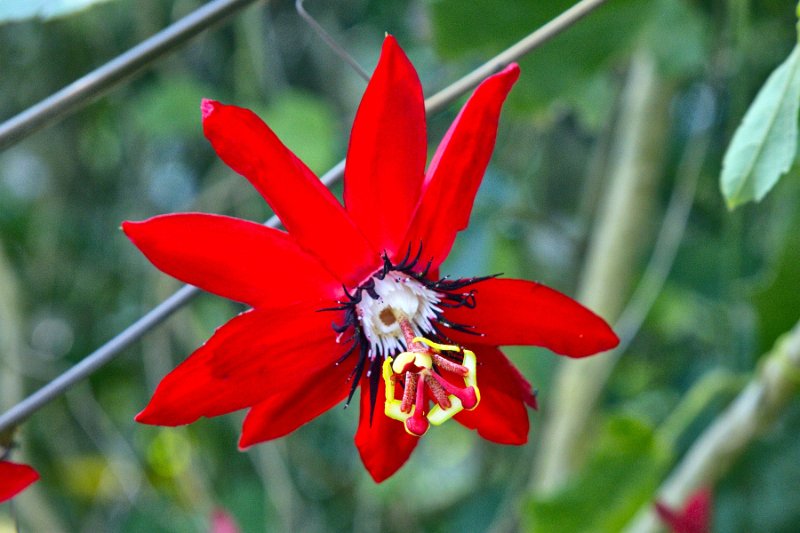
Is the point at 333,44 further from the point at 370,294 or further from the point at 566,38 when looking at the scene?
the point at 566,38

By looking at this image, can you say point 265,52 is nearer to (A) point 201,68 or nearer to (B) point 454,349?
(A) point 201,68

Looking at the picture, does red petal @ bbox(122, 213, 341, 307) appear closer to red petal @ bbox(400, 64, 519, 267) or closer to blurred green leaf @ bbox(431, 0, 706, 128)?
red petal @ bbox(400, 64, 519, 267)

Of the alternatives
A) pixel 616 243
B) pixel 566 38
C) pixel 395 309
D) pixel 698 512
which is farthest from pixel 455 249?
pixel 395 309

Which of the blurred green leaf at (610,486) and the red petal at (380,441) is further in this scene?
the blurred green leaf at (610,486)

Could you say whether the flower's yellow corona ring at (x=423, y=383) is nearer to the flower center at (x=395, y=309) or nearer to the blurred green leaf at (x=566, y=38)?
the flower center at (x=395, y=309)

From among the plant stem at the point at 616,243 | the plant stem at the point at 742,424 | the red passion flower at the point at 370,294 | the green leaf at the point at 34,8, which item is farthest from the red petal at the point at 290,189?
the plant stem at the point at 616,243

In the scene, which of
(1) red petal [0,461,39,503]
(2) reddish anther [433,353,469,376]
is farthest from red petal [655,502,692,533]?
(1) red petal [0,461,39,503]

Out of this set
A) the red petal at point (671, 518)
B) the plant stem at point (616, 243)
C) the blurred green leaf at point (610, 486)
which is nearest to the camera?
the red petal at point (671, 518)
